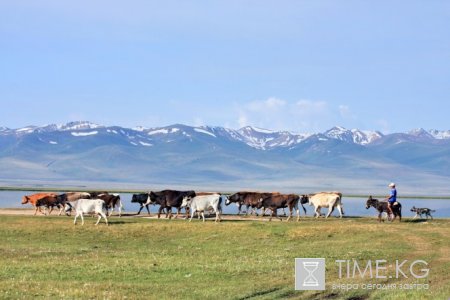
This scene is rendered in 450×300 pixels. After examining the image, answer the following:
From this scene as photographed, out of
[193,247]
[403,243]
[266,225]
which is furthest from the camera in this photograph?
[266,225]

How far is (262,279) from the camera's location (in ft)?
81.0

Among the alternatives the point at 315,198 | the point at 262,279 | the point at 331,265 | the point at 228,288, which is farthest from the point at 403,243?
the point at 315,198

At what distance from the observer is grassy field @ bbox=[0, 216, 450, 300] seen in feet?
72.8

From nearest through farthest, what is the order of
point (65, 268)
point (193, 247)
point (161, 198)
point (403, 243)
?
1. point (65, 268)
2. point (403, 243)
3. point (193, 247)
4. point (161, 198)

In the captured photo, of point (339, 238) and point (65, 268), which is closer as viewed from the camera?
point (65, 268)

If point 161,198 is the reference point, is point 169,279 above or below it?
below

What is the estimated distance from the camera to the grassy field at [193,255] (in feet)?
72.8

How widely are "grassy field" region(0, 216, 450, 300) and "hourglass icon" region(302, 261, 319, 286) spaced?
52 centimetres

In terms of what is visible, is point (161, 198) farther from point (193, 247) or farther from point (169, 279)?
point (169, 279)

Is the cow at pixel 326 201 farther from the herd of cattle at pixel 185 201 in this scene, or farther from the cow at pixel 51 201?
the cow at pixel 51 201

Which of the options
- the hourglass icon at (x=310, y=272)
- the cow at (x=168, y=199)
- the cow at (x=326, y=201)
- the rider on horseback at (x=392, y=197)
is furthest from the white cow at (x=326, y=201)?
the hourglass icon at (x=310, y=272)

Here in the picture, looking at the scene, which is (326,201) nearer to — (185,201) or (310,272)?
(185,201)

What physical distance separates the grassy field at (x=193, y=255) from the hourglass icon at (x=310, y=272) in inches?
20.4

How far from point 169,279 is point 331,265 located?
599cm
